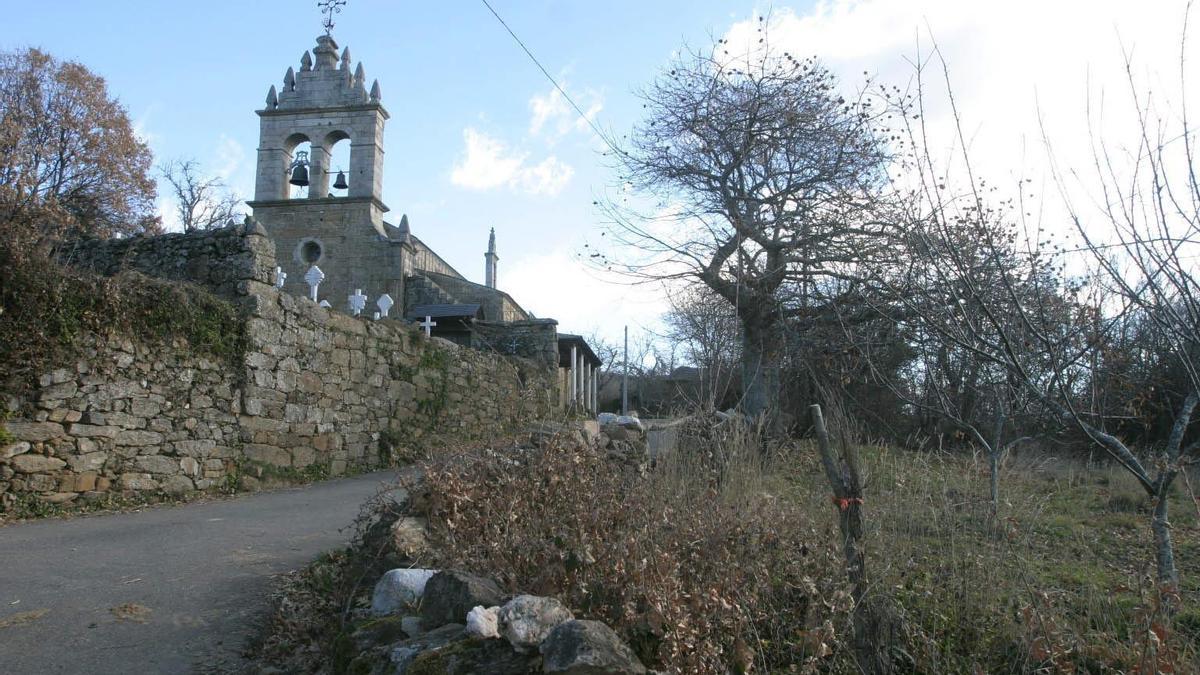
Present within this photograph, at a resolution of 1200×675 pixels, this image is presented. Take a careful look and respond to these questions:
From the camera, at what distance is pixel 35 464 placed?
7.12 m

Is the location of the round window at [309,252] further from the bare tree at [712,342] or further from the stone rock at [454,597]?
the stone rock at [454,597]

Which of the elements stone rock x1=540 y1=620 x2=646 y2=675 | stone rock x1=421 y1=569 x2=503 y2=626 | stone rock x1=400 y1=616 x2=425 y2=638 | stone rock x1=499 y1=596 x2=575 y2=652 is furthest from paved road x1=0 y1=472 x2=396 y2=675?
stone rock x1=540 y1=620 x2=646 y2=675

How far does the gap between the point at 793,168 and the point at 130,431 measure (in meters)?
9.52

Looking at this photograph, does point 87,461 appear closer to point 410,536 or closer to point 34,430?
point 34,430

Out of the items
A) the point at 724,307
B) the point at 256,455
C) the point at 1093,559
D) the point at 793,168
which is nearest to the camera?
the point at 1093,559

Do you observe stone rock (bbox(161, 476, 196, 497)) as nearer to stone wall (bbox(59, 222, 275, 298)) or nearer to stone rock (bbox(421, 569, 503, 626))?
stone wall (bbox(59, 222, 275, 298))

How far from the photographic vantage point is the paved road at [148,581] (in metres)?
3.94

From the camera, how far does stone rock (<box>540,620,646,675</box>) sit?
105 inches

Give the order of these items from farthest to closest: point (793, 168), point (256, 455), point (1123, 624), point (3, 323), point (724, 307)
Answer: point (724, 307) → point (793, 168) → point (256, 455) → point (3, 323) → point (1123, 624)

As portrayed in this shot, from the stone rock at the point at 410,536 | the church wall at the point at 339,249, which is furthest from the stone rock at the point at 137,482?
the church wall at the point at 339,249

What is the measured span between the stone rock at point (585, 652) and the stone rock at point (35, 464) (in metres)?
6.32

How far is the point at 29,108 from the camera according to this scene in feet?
72.2

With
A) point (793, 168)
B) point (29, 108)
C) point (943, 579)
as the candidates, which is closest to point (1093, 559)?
point (943, 579)

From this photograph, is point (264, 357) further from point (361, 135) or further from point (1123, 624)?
point (361, 135)
